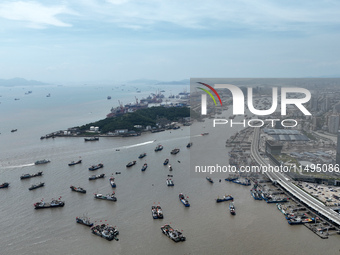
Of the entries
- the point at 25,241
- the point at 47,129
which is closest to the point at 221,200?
the point at 25,241

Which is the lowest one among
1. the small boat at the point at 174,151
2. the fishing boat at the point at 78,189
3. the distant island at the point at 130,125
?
the fishing boat at the point at 78,189

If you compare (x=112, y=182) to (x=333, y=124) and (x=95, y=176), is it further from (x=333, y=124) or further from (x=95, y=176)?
(x=333, y=124)

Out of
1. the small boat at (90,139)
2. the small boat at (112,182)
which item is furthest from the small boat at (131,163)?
the small boat at (90,139)

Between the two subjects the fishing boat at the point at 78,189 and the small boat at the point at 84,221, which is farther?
the fishing boat at the point at 78,189

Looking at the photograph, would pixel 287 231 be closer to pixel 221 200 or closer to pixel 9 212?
pixel 221 200

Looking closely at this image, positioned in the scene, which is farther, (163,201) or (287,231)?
(163,201)

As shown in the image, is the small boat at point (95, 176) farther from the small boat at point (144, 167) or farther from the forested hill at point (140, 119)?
the forested hill at point (140, 119)
